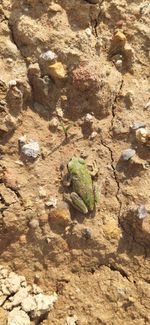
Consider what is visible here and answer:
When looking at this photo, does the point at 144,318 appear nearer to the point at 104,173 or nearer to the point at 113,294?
the point at 113,294

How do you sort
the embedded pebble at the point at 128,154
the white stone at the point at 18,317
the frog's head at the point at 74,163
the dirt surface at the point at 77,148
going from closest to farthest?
the white stone at the point at 18,317
the dirt surface at the point at 77,148
the frog's head at the point at 74,163
the embedded pebble at the point at 128,154

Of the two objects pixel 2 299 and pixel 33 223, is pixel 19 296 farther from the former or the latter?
pixel 33 223

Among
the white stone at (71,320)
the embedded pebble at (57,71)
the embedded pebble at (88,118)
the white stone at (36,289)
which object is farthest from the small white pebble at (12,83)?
the white stone at (71,320)

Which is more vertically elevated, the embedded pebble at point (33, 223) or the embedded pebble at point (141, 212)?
the embedded pebble at point (141, 212)

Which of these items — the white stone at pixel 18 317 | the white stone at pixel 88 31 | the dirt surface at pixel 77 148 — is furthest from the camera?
the white stone at pixel 88 31

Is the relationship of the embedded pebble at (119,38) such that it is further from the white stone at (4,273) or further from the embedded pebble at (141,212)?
the white stone at (4,273)

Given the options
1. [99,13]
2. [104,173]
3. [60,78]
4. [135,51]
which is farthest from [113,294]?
[99,13]

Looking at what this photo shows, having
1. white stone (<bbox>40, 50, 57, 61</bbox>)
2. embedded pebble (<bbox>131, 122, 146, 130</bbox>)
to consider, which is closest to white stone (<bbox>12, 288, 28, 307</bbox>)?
embedded pebble (<bbox>131, 122, 146, 130</bbox>)

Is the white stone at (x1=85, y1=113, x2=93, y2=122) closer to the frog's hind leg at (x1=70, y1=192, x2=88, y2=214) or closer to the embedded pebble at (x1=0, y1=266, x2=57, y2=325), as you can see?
the frog's hind leg at (x1=70, y1=192, x2=88, y2=214)
